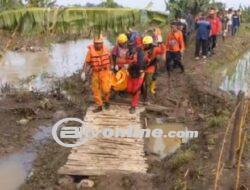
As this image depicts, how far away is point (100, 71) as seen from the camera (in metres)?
9.81

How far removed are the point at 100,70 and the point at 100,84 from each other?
35cm

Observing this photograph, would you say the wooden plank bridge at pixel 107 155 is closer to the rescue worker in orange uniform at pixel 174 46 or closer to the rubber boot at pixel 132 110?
the rubber boot at pixel 132 110

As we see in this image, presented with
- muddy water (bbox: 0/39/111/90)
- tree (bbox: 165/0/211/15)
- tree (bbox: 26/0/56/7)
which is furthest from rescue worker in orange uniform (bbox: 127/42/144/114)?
tree (bbox: 165/0/211/15)

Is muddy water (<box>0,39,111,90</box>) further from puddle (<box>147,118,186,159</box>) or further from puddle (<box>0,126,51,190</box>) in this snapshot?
puddle (<box>147,118,186,159</box>)

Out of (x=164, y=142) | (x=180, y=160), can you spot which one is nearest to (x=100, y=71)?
(x=164, y=142)

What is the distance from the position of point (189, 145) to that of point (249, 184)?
2170 millimetres

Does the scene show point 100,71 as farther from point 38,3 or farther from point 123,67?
point 38,3

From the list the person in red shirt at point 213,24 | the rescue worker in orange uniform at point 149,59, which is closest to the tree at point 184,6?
the person in red shirt at point 213,24

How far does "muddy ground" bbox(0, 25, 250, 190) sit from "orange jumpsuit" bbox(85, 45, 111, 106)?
3.93ft

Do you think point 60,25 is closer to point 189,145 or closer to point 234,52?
point 189,145

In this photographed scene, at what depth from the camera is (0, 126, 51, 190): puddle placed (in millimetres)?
8422

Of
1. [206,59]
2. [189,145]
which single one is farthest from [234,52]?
[189,145]

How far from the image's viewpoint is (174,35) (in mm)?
12594

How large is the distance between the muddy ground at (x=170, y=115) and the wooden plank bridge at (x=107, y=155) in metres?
0.15
